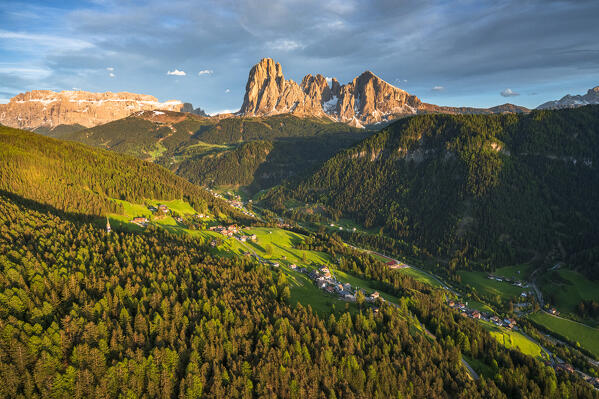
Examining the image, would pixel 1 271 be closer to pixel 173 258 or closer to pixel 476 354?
pixel 173 258

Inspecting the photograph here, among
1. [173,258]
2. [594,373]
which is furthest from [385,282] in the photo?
[173,258]

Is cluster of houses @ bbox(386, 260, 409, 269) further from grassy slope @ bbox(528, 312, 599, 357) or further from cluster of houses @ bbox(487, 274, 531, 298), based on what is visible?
grassy slope @ bbox(528, 312, 599, 357)

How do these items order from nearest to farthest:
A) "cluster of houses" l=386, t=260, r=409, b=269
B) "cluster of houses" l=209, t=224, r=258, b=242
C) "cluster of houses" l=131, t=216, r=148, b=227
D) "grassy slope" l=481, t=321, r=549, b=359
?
"grassy slope" l=481, t=321, r=549, b=359 → "cluster of houses" l=131, t=216, r=148, b=227 → "cluster of houses" l=209, t=224, r=258, b=242 → "cluster of houses" l=386, t=260, r=409, b=269

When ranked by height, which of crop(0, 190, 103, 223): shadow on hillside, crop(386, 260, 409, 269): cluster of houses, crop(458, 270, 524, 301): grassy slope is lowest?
crop(458, 270, 524, 301): grassy slope

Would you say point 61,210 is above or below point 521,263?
above

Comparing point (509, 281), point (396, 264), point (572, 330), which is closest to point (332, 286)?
point (396, 264)

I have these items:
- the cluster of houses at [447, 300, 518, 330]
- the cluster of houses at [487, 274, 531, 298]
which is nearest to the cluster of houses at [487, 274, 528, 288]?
the cluster of houses at [487, 274, 531, 298]

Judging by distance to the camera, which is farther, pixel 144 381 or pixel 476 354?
pixel 476 354

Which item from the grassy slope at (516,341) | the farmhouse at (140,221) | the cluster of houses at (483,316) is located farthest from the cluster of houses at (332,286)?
the farmhouse at (140,221)
